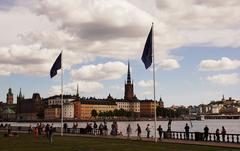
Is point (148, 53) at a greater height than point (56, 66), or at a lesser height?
lesser

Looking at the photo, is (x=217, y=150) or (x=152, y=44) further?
(x=152, y=44)

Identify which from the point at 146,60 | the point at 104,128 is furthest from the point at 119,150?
the point at 104,128

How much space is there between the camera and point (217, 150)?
29094mm

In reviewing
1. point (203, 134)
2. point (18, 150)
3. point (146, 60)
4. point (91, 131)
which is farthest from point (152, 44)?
point (91, 131)

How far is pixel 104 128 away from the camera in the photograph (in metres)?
56.0

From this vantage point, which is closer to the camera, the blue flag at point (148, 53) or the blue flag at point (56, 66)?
the blue flag at point (148, 53)

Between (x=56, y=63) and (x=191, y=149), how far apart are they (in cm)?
2432

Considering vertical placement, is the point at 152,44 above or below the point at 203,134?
above

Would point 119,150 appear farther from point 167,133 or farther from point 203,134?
point 167,133

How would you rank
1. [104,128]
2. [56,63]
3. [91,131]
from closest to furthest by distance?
[56,63]
[104,128]
[91,131]

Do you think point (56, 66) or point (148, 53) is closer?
point (148, 53)

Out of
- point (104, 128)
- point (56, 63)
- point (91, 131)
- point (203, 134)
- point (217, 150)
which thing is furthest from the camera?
point (91, 131)

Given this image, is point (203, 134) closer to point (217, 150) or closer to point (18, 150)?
point (217, 150)

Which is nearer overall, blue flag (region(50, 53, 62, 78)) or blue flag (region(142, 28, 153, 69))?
blue flag (region(142, 28, 153, 69))
